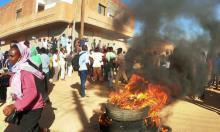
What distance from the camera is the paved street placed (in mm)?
7691

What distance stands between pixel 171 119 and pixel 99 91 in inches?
169

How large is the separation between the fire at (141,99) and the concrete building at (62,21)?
1258cm

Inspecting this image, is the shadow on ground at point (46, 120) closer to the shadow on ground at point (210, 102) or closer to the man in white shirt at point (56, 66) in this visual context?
the shadow on ground at point (210, 102)

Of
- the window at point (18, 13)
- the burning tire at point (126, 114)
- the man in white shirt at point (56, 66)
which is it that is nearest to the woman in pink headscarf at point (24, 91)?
the burning tire at point (126, 114)

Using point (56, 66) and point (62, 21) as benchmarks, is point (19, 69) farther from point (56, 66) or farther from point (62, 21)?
point (62, 21)

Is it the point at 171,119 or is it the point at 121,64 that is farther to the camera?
the point at 121,64

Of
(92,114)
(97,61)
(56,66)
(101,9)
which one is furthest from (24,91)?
(101,9)

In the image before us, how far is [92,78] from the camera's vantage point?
48.1 feet

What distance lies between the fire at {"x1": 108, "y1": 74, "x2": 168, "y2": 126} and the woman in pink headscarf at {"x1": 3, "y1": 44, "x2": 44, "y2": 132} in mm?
1939

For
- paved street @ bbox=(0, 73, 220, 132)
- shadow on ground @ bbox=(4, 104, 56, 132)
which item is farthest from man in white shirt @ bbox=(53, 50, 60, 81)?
shadow on ground @ bbox=(4, 104, 56, 132)

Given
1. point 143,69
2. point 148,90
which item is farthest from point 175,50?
point 148,90

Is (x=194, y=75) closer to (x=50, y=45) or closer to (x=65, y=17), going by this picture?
(x=50, y=45)

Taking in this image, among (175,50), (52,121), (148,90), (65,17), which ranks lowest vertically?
(52,121)

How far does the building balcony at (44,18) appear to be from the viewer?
24.3 m
